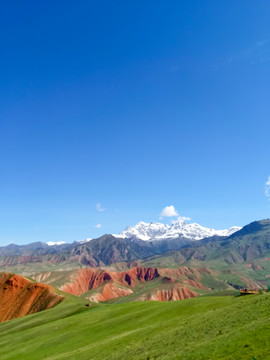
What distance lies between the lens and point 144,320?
174ft

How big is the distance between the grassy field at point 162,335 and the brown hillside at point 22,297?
3107 inches

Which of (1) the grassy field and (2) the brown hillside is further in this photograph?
(2) the brown hillside

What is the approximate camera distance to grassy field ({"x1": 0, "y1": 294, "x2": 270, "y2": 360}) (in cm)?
2548

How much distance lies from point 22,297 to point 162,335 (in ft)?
496

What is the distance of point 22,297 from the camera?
164375 mm

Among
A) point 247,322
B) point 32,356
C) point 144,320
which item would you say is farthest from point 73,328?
point 247,322

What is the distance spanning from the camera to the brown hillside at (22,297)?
14623 centimetres

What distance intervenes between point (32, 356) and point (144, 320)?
2080 cm

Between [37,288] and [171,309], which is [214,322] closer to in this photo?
[171,309]

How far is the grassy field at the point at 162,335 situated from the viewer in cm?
2548

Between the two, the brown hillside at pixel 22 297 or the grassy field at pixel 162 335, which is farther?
the brown hillside at pixel 22 297

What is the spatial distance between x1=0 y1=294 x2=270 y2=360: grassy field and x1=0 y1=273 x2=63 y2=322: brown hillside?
78.9m

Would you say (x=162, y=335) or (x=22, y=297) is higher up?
(x=22, y=297)

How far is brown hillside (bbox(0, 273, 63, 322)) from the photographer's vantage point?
146225mm
